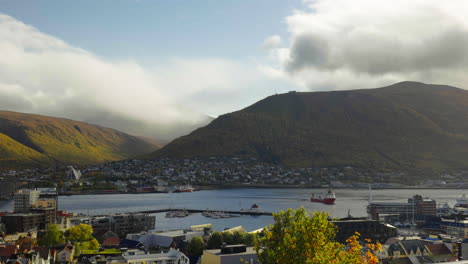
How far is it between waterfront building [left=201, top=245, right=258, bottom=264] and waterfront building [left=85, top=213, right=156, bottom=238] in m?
27.5

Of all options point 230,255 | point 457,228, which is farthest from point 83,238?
point 457,228

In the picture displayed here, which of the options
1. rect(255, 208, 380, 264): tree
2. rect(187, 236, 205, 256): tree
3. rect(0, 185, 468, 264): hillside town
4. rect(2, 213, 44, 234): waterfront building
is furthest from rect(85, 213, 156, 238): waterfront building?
rect(255, 208, 380, 264): tree

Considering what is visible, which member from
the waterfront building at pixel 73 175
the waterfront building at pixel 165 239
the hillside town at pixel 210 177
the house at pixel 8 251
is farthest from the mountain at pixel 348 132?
the house at pixel 8 251

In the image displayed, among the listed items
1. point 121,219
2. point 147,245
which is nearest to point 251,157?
point 121,219

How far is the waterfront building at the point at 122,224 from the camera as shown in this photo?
4525 centimetres

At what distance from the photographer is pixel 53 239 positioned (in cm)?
3322

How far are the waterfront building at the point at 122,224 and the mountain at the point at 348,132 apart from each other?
336 feet

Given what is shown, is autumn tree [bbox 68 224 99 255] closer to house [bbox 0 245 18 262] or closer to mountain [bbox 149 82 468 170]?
house [bbox 0 245 18 262]

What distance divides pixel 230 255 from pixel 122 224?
30.2 metres

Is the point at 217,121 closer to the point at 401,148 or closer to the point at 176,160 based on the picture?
the point at 176,160

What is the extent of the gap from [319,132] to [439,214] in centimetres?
11266

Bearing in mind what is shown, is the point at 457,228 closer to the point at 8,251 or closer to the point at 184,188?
the point at 8,251

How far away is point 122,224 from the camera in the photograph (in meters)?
46.4

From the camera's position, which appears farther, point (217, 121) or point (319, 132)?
point (217, 121)
